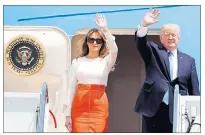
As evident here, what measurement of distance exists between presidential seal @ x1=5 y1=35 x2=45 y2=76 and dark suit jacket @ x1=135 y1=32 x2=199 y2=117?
79cm

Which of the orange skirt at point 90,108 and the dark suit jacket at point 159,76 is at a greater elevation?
the dark suit jacket at point 159,76

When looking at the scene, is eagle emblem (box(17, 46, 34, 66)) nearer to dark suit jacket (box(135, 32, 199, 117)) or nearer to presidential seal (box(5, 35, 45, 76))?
presidential seal (box(5, 35, 45, 76))

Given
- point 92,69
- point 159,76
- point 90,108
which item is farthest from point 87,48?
point 159,76

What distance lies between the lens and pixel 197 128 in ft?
9.54

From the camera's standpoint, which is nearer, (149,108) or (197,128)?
(197,128)

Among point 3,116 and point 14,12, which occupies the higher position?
point 14,12

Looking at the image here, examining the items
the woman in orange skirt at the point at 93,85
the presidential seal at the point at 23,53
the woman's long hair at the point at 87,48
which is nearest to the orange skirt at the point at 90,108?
the woman in orange skirt at the point at 93,85

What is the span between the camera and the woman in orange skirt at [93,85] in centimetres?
317

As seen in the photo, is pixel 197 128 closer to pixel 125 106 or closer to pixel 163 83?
pixel 163 83

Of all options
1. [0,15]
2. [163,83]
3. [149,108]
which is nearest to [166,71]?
[163,83]

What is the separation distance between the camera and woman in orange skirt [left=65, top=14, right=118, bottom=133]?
3.17m

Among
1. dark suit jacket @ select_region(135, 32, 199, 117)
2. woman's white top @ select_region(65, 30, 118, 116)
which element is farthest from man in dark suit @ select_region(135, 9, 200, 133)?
woman's white top @ select_region(65, 30, 118, 116)

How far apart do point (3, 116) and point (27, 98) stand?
193 millimetres

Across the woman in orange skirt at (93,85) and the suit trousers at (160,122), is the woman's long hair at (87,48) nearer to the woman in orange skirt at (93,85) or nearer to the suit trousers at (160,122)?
the woman in orange skirt at (93,85)
